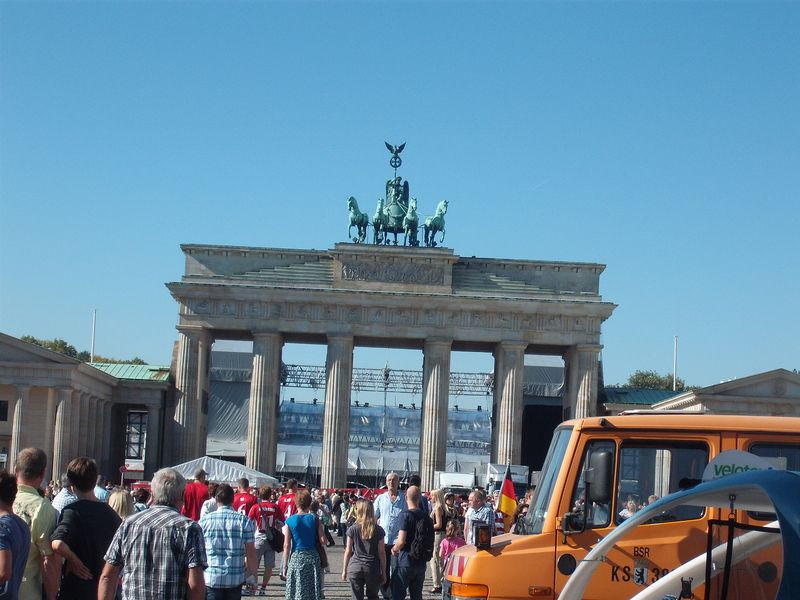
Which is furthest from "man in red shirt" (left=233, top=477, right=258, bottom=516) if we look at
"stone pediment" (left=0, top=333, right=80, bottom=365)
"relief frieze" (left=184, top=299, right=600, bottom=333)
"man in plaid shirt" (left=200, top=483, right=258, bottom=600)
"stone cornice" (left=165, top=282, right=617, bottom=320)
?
"relief frieze" (left=184, top=299, right=600, bottom=333)

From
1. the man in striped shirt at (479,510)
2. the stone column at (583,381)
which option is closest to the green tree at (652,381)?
the stone column at (583,381)

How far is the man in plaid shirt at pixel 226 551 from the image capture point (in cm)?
1415

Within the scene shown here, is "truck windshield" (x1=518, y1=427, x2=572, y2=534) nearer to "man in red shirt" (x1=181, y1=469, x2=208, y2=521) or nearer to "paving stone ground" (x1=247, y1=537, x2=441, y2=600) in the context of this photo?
"man in red shirt" (x1=181, y1=469, x2=208, y2=521)

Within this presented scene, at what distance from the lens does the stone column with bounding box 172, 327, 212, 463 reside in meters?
69.8

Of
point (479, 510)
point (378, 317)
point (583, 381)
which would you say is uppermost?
point (378, 317)

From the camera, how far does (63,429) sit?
211 ft

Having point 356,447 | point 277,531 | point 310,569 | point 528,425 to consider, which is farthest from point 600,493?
point 356,447

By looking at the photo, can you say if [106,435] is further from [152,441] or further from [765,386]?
[765,386]

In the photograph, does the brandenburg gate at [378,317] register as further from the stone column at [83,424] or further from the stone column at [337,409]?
the stone column at [83,424]

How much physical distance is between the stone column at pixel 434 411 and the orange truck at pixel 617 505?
57.9m

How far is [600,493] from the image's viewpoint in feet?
38.0

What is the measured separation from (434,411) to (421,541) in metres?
52.4

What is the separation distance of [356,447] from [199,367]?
91.6ft

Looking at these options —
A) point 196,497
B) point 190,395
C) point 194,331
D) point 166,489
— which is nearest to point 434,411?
point 190,395
